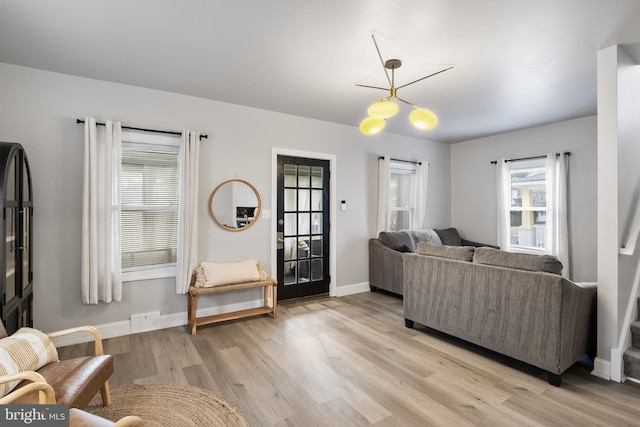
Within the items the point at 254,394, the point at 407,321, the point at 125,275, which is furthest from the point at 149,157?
the point at 407,321

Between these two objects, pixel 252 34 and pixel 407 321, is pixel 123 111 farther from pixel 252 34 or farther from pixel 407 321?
pixel 407 321

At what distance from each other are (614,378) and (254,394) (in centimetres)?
269

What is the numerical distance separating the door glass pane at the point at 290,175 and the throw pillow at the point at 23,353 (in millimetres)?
2946

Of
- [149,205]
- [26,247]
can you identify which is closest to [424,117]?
[149,205]

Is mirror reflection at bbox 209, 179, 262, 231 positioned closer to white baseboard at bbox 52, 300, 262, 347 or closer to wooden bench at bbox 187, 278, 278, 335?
wooden bench at bbox 187, 278, 278, 335

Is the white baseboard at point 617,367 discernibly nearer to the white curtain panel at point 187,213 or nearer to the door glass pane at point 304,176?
the door glass pane at point 304,176

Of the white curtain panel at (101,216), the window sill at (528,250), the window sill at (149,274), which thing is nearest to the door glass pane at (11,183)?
the white curtain panel at (101,216)

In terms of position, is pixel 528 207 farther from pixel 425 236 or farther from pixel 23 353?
pixel 23 353

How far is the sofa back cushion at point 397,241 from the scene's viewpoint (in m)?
4.73

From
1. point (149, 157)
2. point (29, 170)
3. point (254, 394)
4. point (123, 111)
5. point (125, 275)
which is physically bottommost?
point (254, 394)

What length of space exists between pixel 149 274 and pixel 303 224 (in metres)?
2.00

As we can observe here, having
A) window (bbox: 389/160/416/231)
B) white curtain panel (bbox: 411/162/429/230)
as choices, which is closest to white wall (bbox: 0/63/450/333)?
window (bbox: 389/160/416/231)

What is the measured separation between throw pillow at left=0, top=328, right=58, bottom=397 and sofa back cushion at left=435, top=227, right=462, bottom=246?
5.22m

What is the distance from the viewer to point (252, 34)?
2287 mm
